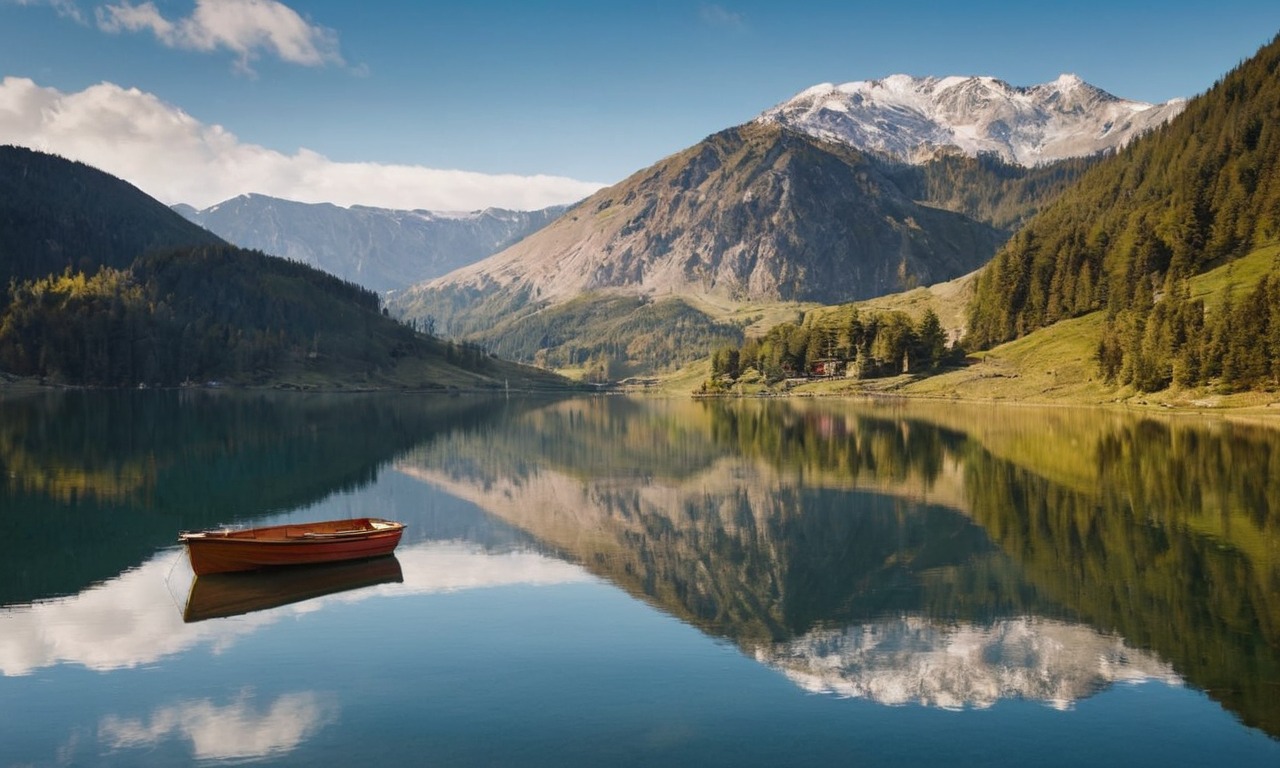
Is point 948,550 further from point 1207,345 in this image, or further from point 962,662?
point 1207,345

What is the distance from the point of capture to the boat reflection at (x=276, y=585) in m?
41.5

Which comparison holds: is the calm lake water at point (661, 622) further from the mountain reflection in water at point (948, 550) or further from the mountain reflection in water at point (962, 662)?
the mountain reflection in water at point (948, 550)

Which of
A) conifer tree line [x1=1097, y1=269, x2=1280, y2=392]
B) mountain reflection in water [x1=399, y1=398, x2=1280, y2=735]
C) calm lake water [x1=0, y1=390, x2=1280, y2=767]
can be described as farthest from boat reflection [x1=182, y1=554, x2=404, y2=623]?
conifer tree line [x1=1097, y1=269, x2=1280, y2=392]

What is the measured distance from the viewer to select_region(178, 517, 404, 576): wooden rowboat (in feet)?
149

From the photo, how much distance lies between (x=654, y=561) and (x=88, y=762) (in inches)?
1262

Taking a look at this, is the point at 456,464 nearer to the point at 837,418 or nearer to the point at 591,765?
the point at 591,765

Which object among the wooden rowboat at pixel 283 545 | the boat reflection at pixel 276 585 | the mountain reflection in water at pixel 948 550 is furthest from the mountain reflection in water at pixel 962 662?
the wooden rowboat at pixel 283 545

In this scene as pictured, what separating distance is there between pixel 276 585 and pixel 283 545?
2.28 metres

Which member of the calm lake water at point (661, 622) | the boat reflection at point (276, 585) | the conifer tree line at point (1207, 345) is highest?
the conifer tree line at point (1207, 345)

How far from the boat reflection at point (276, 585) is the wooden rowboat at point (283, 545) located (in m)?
0.43

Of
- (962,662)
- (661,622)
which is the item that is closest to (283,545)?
(661,622)

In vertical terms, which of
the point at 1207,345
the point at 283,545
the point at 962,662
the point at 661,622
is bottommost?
the point at 661,622

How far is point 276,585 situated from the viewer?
150 feet

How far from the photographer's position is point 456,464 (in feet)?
334
